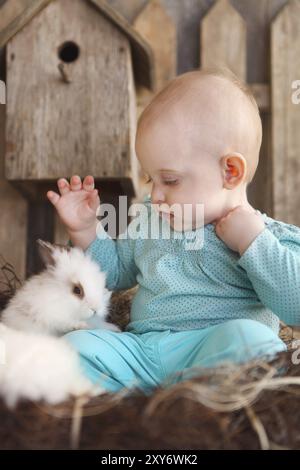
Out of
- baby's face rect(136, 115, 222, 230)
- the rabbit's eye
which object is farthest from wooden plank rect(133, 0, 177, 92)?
the rabbit's eye

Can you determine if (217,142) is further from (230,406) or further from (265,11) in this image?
(265,11)

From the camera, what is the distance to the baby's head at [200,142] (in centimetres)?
152

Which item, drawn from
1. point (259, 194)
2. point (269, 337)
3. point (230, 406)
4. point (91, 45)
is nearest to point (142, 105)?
point (91, 45)

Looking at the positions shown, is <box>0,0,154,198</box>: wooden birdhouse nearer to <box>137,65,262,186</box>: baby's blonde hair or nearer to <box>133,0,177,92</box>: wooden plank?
<box>133,0,177,92</box>: wooden plank

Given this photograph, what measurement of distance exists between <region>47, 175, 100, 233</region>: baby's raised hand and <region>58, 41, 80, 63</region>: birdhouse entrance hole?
0.58 metres

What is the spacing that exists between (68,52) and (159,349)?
115 centimetres

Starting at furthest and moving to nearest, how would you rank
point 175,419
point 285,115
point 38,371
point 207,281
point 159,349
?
point 285,115 < point 207,281 < point 159,349 < point 38,371 < point 175,419

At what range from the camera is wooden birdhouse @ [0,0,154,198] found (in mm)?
2061

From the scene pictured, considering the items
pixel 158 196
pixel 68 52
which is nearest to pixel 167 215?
pixel 158 196

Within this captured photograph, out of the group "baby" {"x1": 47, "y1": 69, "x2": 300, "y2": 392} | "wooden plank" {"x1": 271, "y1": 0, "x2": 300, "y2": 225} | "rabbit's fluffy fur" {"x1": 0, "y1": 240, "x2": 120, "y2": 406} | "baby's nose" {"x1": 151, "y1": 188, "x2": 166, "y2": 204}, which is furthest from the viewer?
"wooden plank" {"x1": 271, "y1": 0, "x2": 300, "y2": 225}

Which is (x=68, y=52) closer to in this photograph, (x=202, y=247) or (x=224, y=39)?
(x=224, y=39)

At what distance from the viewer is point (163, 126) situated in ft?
5.06

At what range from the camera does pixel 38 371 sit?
108cm

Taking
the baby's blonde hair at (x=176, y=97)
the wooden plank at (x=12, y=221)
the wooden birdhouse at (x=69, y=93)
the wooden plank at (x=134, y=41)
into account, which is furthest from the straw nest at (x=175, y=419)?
the wooden plank at (x=12, y=221)
